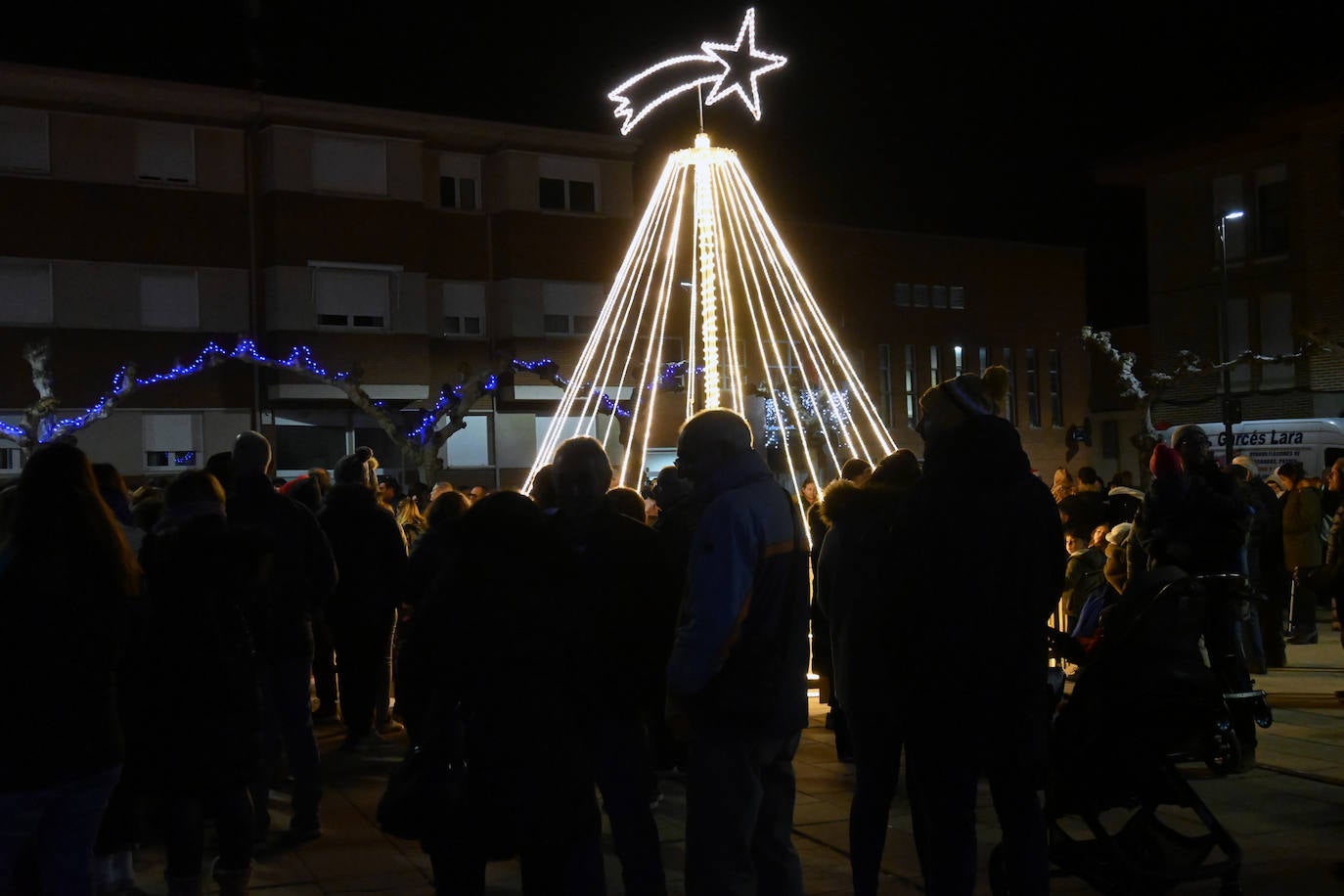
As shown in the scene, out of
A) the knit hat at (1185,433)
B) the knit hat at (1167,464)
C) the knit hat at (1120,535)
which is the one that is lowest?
the knit hat at (1120,535)

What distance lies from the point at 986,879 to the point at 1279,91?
89.0 feet

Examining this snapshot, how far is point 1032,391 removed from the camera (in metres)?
42.4

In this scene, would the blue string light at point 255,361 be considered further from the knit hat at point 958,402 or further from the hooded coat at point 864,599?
the knit hat at point 958,402

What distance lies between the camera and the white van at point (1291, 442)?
23.4 meters

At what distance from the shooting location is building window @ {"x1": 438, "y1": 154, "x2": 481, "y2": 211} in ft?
98.2

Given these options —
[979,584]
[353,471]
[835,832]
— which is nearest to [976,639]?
[979,584]

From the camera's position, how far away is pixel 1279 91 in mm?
28547

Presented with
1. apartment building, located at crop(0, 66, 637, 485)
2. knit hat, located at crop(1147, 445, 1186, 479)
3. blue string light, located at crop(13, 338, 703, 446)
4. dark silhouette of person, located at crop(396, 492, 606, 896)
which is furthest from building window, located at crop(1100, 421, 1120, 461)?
dark silhouette of person, located at crop(396, 492, 606, 896)

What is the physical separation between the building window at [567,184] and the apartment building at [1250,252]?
12404mm

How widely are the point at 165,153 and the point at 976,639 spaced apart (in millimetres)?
25530

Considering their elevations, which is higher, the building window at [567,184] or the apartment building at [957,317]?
the building window at [567,184]

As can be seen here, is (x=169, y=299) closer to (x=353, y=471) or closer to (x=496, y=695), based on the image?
(x=353, y=471)

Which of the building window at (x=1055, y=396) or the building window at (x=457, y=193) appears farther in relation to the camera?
the building window at (x=1055, y=396)

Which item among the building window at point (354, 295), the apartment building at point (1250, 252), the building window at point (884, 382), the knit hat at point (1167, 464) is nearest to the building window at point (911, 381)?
the building window at point (884, 382)
